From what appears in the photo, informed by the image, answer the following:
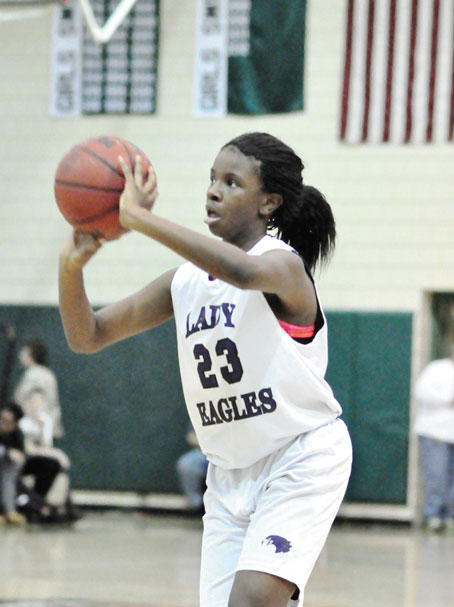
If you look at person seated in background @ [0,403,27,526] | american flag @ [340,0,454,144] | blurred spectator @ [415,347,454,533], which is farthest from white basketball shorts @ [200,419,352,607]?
american flag @ [340,0,454,144]

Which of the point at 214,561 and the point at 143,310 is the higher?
the point at 143,310

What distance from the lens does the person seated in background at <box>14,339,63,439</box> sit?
11.9 metres

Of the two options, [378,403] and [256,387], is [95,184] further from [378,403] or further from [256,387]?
[378,403]

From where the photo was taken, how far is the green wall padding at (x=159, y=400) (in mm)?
12117

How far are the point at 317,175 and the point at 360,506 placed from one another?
3497 mm

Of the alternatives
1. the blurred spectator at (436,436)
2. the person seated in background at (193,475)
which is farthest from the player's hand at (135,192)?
the person seated in background at (193,475)

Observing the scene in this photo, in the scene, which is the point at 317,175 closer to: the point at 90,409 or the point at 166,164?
the point at 166,164

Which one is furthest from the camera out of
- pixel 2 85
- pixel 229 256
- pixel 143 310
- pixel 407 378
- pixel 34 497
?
pixel 2 85

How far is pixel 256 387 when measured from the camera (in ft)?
11.7

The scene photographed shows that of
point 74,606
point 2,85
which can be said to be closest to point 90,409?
point 2,85

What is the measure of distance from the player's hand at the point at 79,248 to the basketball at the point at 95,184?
33 mm

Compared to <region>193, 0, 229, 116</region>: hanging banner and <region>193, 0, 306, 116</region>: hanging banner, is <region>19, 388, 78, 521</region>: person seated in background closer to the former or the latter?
<region>193, 0, 229, 116</region>: hanging banner

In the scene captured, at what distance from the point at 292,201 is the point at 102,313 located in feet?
2.36

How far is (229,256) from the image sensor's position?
Answer: 3.23m
